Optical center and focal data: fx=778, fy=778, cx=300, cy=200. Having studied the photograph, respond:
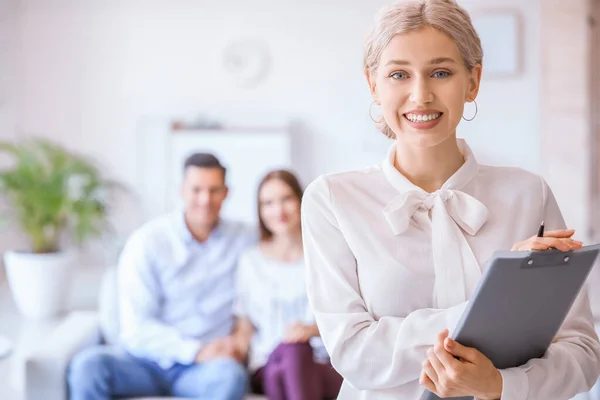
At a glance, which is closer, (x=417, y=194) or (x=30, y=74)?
(x=417, y=194)

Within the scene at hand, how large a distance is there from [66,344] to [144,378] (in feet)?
0.92

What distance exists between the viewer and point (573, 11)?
16.0 feet

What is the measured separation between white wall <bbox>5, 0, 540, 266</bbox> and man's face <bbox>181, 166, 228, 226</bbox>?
301 cm

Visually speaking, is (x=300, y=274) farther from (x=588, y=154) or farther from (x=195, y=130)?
(x=195, y=130)

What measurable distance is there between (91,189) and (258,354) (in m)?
2.62

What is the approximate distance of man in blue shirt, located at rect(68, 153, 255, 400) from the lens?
253 cm

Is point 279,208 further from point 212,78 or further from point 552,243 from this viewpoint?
point 212,78

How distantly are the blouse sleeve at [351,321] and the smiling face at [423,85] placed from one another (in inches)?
6.0

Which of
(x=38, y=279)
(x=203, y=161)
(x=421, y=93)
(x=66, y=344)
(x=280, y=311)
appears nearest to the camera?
(x=421, y=93)

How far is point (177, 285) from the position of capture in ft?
9.11

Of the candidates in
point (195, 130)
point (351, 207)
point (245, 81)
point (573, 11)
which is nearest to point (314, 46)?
point (245, 81)

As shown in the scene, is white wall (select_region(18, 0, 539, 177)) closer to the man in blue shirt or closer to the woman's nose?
the man in blue shirt

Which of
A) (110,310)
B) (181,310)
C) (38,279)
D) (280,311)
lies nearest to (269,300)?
(280,311)

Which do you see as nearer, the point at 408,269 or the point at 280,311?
the point at 408,269
